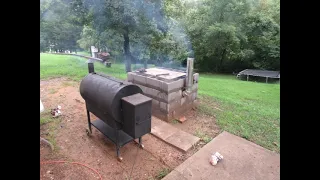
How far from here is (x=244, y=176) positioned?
3.52 m

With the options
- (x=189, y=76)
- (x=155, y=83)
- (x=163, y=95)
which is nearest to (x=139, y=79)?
(x=155, y=83)

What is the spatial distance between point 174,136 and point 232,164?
4.58 feet

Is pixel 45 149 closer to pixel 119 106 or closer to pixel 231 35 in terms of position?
pixel 119 106

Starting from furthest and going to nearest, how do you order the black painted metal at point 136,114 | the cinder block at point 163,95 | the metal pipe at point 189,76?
1. the metal pipe at point 189,76
2. the cinder block at point 163,95
3. the black painted metal at point 136,114

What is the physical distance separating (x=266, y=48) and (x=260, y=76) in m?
2.75

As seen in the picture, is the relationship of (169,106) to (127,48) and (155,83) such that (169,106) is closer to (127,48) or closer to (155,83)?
(155,83)

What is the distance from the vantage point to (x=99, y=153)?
13.3ft

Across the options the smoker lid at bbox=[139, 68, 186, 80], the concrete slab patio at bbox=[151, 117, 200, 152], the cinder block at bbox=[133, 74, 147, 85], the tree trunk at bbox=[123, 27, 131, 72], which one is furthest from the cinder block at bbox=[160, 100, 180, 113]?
the tree trunk at bbox=[123, 27, 131, 72]

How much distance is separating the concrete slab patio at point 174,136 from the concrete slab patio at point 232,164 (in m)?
0.32

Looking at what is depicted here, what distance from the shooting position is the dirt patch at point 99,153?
11.6 ft

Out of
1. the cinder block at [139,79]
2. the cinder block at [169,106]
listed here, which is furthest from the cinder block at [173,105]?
the cinder block at [139,79]

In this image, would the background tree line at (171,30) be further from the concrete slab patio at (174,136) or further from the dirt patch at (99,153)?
the concrete slab patio at (174,136)
